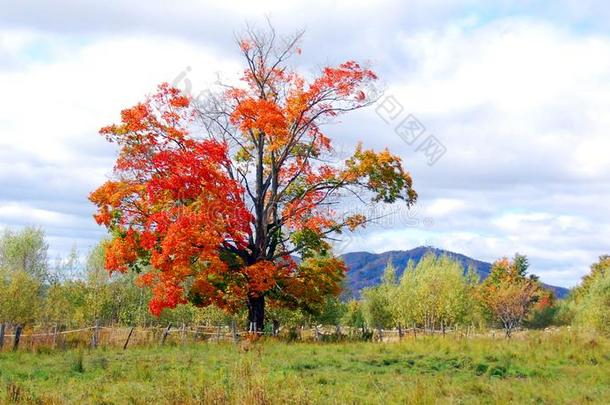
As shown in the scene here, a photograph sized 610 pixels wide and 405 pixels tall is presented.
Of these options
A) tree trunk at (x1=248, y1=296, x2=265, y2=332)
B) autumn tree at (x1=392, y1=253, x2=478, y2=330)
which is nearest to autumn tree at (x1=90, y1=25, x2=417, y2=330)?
tree trunk at (x1=248, y1=296, x2=265, y2=332)

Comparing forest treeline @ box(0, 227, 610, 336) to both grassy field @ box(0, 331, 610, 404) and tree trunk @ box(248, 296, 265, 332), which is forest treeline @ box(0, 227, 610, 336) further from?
grassy field @ box(0, 331, 610, 404)

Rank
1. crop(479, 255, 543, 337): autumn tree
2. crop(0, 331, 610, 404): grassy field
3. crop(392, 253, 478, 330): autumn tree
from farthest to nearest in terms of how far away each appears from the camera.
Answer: crop(479, 255, 543, 337): autumn tree, crop(392, 253, 478, 330): autumn tree, crop(0, 331, 610, 404): grassy field

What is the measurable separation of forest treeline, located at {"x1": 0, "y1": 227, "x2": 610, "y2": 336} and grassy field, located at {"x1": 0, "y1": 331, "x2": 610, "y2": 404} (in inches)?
712

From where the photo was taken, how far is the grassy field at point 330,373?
11992mm

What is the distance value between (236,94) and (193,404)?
23.9 metres

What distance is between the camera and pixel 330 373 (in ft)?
54.7

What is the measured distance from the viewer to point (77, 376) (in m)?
16.4

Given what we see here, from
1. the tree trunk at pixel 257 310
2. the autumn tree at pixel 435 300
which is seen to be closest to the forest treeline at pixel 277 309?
the autumn tree at pixel 435 300

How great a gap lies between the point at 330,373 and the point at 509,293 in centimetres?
6257

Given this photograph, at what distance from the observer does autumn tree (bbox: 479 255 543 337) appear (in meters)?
74.6

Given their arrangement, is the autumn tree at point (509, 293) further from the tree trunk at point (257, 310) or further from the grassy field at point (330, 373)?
the grassy field at point (330, 373)

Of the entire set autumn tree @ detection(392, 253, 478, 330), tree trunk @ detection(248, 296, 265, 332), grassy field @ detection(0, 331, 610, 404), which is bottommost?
grassy field @ detection(0, 331, 610, 404)

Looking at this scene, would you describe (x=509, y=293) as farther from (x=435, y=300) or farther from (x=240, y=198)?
(x=240, y=198)

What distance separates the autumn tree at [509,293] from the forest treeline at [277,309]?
0.13 meters
